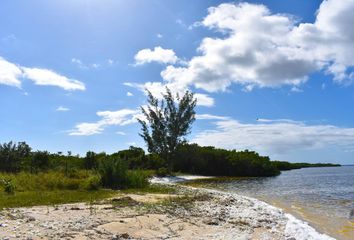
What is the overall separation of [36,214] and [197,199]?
9795 millimetres

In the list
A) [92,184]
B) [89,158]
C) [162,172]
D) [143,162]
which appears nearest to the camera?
[92,184]

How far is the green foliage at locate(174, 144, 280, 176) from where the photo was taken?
225ft

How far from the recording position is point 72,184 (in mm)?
24234

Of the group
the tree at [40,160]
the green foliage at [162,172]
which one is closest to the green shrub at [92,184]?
the tree at [40,160]

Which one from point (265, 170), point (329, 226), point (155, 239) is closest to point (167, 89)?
point (265, 170)

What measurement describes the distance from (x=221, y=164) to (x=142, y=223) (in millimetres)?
60161

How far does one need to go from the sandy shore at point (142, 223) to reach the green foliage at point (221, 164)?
2048 inches

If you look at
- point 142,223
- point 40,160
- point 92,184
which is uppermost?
point 40,160

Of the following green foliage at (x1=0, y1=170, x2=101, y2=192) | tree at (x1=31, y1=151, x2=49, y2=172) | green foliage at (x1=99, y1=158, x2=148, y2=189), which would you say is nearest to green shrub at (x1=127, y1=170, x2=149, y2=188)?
green foliage at (x1=99, y1=158, x2=148, y2=189)

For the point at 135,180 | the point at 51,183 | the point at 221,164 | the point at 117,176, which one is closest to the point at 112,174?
the point at 117,176

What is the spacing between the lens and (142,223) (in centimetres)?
1174

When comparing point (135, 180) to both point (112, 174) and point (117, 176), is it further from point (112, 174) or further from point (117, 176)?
point (112, 174)

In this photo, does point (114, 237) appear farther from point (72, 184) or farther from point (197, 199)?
point (72, 184)

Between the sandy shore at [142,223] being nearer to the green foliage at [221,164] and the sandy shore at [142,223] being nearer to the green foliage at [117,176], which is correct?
the green foliage at [117,176]
